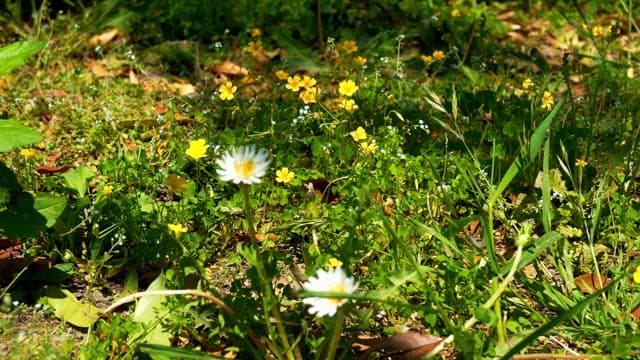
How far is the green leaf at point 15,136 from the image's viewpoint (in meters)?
2.22

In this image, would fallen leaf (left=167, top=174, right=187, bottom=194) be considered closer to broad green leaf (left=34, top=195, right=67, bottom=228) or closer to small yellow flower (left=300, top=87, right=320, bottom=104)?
broad green leaf (left=34, top=195, right=67, bottom=228)

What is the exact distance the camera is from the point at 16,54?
2.38m

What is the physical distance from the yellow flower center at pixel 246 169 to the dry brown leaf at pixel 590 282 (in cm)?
109

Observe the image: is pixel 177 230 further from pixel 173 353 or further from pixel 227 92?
pixel 227 92

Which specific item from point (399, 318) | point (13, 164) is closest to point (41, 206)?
point (13, 164)

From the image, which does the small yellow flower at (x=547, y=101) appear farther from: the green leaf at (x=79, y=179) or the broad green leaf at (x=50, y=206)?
Result: the broad green leaf at (x=50, y=206)

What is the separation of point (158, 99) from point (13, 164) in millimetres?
855

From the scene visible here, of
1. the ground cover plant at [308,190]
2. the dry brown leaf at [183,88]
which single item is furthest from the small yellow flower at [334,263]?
the dry brown leaf at [183,88]

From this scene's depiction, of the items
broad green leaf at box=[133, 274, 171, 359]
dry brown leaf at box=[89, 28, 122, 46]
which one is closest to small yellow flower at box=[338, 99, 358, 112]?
broad green leaf at box=[133, 274, 171, 359]

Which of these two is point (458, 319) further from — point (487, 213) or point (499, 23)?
point (499, 23)

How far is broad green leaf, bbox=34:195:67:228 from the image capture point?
2.43 metres

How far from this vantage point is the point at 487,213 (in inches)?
105

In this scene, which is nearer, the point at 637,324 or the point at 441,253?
the point at 637,324

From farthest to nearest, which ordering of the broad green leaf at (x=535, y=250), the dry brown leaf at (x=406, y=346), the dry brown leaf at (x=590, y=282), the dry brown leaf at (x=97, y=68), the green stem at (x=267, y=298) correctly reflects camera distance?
the dry brown leaf at (x=97, y=68)
the dry brown leaf at (x=590, y=282)
the broad green leaf at (x=535, y=250)
the dry brown leaf at (x=406, y=346)
the green stem at (x=267, y=298)
